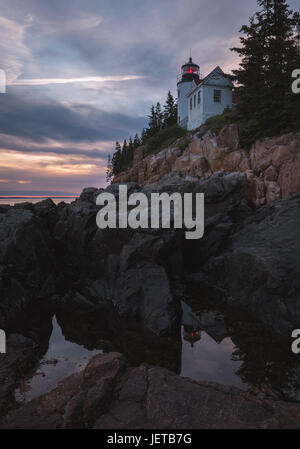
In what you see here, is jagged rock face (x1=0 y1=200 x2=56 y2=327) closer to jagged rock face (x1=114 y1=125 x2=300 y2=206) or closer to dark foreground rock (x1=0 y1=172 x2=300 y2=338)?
dark foreground rock (x1=0 y1=172 x2=300 y2=338)

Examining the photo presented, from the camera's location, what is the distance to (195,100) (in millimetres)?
50125

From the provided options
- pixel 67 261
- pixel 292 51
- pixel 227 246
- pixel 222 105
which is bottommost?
pixel 67 261

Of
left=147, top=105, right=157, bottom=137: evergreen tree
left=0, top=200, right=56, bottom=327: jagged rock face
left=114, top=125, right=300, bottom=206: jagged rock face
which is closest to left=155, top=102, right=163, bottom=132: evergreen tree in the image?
left=147, top=105, right=157, bottom=137: evergreen tree

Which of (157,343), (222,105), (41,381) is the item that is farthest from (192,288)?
(222,105)

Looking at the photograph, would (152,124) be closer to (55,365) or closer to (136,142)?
(136,142)

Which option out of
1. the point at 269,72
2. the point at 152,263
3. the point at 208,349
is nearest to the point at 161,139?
the point at 269,72

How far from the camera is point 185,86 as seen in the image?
190 ft

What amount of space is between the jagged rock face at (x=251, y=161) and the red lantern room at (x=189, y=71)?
1009 inches

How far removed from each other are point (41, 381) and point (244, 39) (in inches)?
1458

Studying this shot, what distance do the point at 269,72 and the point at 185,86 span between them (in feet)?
108

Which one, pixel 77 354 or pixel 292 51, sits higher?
pixel 292 51

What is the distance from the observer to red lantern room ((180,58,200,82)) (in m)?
59.7
